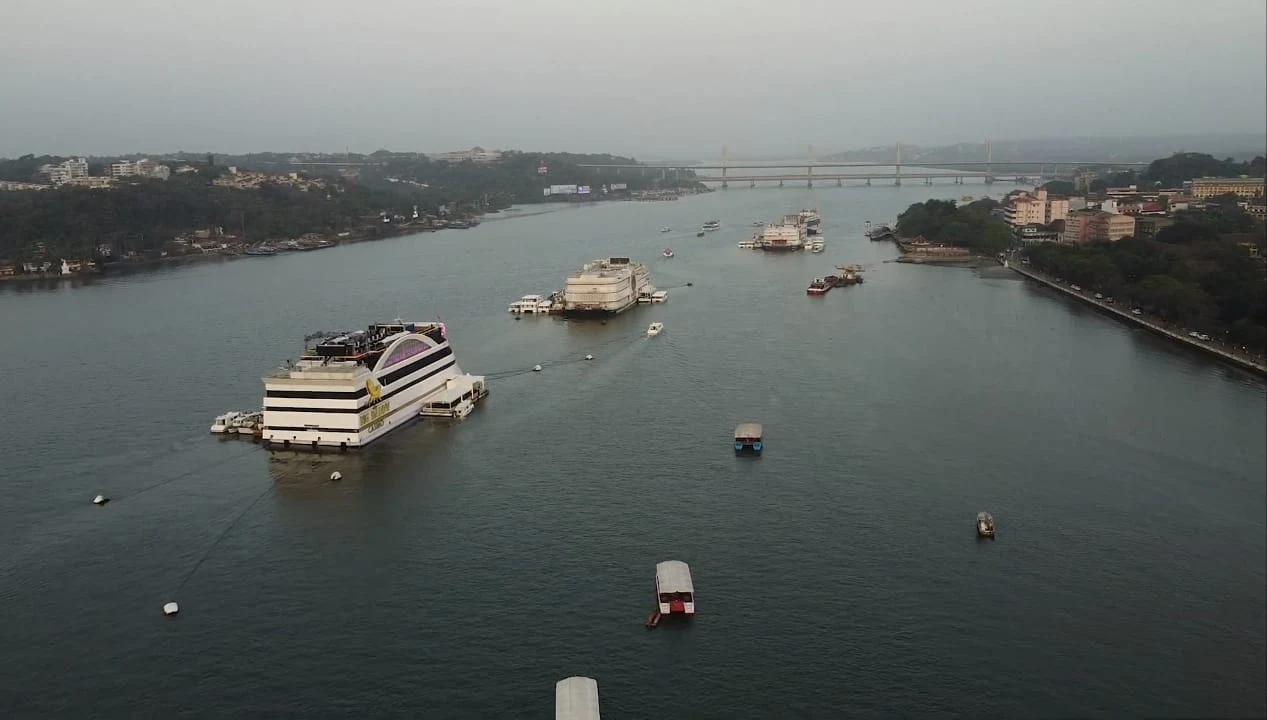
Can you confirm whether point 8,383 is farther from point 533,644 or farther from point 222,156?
point 222,156

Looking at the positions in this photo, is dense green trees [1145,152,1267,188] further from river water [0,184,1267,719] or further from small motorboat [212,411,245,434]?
small motorboat [212,411,245,434]

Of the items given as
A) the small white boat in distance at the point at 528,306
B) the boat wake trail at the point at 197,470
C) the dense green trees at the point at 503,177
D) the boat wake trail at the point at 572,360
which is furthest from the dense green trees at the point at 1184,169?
the dense green trees at the point at 503,177

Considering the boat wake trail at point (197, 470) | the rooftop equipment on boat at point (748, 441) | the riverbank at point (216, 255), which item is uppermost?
the riverbank at point (216, 255)

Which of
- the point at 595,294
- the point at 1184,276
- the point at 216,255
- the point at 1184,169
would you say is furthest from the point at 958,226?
the point at 216,255

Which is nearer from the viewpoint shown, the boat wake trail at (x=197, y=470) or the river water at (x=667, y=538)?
the river water at (x=667, y=538)

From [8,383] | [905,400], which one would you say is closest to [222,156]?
[8,383]

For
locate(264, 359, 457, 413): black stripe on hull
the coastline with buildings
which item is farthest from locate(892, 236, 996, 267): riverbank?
the coastline with buildings

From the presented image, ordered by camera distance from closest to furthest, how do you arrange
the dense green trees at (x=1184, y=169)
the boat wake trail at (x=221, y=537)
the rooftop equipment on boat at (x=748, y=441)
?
the boat wake trail at (x=221, y=537) < the rooftop equipment on boat at (x=748, y=441) < the dense green trees at (x=1184, y=169)

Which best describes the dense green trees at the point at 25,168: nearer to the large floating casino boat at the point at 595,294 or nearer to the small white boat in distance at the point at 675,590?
the large floating casino boat at the point at 595,294
